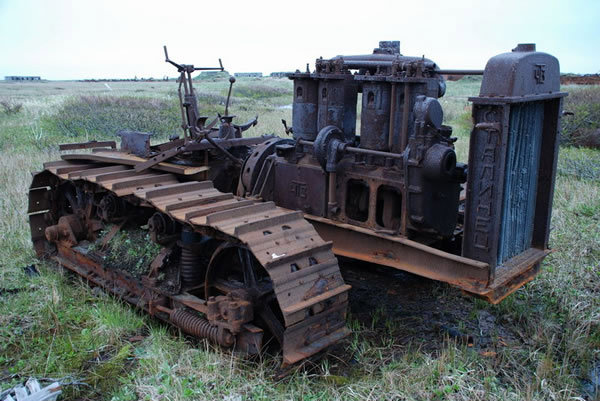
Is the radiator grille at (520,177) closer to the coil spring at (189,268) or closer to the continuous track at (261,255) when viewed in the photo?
the continuous track at (261,255)

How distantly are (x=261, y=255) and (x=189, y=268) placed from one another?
59.9 inches

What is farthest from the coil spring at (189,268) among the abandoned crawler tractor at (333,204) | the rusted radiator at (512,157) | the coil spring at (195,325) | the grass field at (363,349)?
the rusted radiator at (512,157)

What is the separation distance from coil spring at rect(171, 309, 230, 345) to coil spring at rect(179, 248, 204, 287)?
0.34 meters

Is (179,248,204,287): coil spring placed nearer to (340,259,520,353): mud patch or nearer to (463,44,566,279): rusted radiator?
(340,259,520,353): mud patch

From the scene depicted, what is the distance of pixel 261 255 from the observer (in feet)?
13.3

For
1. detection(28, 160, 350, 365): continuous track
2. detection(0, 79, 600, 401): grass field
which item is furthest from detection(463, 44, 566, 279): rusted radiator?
detection(28, 160, 350, 365): continuous track

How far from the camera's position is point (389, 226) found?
492cm

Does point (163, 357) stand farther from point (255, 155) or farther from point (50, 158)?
point (50, 158)

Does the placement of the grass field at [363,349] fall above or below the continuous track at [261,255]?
below

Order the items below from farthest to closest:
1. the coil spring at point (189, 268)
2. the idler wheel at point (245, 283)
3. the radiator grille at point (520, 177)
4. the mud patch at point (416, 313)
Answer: the coil spring at point (189, 268), the mud patch at point (416, 313), the idler wheel at point (245, 283), the radiator grille at point (520, 177)

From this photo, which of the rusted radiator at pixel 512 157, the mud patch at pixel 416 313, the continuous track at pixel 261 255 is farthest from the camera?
the mud patch at pixel 416 313

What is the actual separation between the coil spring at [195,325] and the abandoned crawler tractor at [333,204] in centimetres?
2

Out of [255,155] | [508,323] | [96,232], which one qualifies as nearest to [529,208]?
[508,323]

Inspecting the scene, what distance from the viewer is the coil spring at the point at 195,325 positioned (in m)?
4.66
